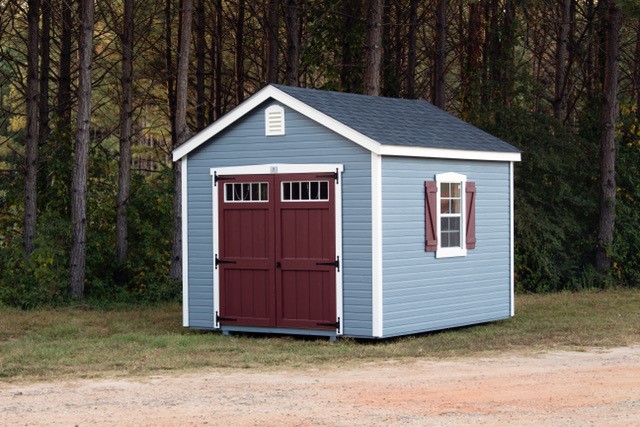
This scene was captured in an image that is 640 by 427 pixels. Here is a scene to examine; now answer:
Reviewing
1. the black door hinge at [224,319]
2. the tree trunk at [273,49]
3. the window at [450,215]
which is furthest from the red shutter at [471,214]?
the tree trunk at [273,49]

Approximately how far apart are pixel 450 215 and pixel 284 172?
2.52 meters

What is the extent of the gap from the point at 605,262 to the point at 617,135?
11.3 ft

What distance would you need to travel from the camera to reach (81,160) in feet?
71.1

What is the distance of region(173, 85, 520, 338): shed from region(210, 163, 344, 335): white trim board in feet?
0.06

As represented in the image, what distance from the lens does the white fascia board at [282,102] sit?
1580 centimetres

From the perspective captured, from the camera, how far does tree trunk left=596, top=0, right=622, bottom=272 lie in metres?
26.0

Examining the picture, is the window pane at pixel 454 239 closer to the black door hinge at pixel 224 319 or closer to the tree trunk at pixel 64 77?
the black door hinge at pixel 224 319

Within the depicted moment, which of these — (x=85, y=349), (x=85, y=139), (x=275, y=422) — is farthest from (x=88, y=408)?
(x=85, y=139)

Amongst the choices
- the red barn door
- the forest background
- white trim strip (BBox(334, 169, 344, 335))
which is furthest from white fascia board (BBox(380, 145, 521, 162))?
the forest background

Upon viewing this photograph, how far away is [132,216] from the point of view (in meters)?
24.1

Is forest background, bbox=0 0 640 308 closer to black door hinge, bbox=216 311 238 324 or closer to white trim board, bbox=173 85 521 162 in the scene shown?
white trim board, bbox=173 85 521 162

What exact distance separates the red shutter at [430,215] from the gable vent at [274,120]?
2.12 meters

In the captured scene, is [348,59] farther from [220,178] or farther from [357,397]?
[357,397]

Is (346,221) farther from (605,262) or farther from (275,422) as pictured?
(605,262)
